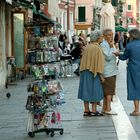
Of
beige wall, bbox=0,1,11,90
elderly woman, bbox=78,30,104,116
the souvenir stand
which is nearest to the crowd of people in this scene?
elderly woman, bbox=78,30,104,116

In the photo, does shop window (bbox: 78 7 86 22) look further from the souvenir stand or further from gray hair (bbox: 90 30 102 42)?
the souvenir stand

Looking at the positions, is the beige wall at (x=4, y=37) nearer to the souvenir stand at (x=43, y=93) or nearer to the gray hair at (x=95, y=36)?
the gray hair at (x=95, y=36)

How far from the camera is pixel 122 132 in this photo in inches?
438

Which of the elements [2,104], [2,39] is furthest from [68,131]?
[2,39]

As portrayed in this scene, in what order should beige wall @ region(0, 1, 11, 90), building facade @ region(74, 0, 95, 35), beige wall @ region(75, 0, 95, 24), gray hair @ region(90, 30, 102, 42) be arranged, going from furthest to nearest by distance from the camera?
1. beige wall @ region(75, 0, 95, 24)
2. building facade @ region(74, 0, 95, 35)
3. beige wall @ region(0, 1, 11, 90)
4. gray hair @ region(90, 30, 102, 42)

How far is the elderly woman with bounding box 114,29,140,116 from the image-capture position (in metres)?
13.3

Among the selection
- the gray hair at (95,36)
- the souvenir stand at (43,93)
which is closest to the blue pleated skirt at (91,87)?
the gray hair at (95,36)

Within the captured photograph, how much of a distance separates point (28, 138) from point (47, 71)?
1.17 meters

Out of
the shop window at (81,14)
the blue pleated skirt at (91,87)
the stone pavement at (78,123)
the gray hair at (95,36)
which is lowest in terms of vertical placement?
the stone pavement at (78,123)

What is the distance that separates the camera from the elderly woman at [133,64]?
13.3 meters

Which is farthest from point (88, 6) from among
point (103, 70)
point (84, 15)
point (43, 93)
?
point (43, 93)

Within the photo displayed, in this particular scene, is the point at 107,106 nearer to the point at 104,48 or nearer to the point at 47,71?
the point at 104,48

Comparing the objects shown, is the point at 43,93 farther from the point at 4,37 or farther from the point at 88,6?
the point at 88,6

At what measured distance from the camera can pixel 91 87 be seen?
13195mm
